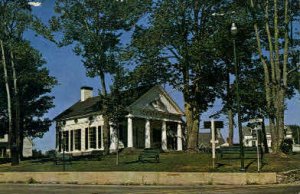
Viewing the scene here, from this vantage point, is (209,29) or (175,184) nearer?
(175,184)

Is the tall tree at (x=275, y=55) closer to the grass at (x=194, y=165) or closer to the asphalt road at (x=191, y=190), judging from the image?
the grass at (x=194, y=165)

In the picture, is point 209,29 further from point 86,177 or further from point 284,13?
point 86,177

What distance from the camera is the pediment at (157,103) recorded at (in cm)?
5397

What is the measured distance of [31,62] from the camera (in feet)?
180

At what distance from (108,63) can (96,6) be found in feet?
16.2

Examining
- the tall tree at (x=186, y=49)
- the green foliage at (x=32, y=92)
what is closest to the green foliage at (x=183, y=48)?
the tall tree at (x=186, y=49)

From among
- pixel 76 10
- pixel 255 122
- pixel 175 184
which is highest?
pixel 76 10

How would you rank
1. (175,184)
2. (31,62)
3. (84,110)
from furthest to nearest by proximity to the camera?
1. (84,110)
2. (31,62)
3. (175,184)

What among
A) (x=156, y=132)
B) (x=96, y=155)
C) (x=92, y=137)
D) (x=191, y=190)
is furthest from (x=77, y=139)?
(x=191, y=190)

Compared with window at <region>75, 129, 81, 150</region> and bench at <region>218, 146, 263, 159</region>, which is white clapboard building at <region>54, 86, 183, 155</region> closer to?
window at <region>75, 129, 81, 150</region>

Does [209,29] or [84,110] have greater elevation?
[209,29]

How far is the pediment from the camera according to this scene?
54.0m

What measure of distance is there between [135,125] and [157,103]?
3.69 meters

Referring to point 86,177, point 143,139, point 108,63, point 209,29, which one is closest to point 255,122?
point 86,177
